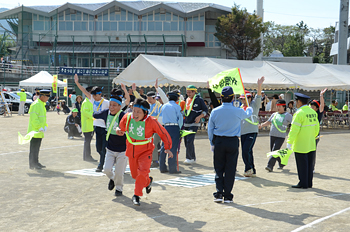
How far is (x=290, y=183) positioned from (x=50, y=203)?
4552 millimetres

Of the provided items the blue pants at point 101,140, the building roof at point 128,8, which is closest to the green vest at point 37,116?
the blue pants at point 101,140

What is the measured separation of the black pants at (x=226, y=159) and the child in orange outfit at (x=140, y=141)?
0.78 meters

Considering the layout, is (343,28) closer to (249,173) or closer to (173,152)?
(249,173)

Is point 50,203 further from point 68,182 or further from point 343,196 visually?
point 343,196

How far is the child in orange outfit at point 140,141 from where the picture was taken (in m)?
6.14

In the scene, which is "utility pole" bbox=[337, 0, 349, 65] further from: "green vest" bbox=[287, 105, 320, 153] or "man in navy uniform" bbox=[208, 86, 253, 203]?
"man in navy uniform" bbox=[208, 86, 253, 203]

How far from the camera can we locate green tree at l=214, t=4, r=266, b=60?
46875 mm

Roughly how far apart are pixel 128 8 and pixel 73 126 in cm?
3789

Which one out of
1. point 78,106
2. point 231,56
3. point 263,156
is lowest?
point 263,156

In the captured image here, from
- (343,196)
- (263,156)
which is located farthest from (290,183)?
(263,156)

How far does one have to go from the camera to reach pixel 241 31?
46969 millimetres

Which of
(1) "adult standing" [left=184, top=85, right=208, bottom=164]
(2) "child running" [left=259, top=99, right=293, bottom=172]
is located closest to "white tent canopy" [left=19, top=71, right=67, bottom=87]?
(1) "adult standing" [left=184, top=85, right=208, bottom=164]

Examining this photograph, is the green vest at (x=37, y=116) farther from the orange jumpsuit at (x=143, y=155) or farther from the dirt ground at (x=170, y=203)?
the orange jumpsuit at (x=143, y=155)

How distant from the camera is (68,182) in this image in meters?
7.93
